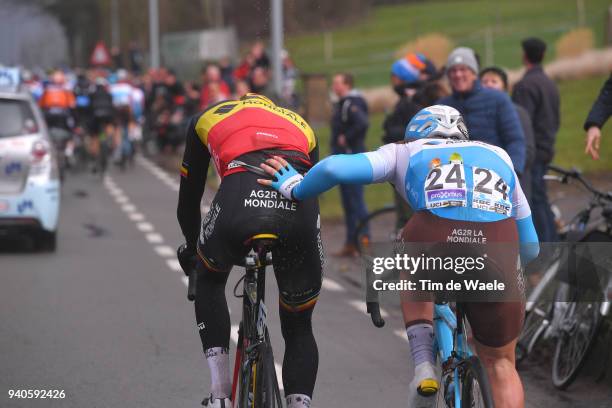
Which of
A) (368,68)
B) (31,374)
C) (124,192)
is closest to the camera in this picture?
(31,374)

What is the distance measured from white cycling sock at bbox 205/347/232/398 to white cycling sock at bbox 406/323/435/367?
83 cm

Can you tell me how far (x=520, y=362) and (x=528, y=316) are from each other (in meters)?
0.30

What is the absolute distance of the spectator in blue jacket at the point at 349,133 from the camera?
1478 cm

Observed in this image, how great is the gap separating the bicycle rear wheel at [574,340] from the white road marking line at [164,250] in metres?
7.19

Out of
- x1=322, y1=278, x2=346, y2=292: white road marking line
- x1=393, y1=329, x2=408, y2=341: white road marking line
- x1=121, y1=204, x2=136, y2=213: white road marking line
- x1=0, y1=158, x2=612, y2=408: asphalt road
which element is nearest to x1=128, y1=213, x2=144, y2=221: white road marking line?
x1=121, y1=204, x2=136, y2=213: white road marking line

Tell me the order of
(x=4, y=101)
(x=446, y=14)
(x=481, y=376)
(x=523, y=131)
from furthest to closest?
1. (x=446, y=14)
2. (x=4, y=101)
3. (x=523, y=131)
4. (x=481, y=376)

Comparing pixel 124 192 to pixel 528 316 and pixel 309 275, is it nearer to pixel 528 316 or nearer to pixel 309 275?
pixel 528 316

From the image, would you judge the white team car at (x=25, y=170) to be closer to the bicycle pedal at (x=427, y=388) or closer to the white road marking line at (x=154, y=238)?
the white road marking line at (x=154, y=238)

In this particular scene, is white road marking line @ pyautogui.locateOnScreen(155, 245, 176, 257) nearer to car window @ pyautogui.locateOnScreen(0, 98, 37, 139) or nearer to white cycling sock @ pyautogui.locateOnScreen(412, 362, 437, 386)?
car window @ pyautogui.locateOnScreen(0, 98, 37, 139)

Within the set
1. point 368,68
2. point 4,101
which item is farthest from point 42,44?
point 4,101

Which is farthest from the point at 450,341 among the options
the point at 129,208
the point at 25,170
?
the point at 129,208

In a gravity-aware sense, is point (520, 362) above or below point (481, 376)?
below

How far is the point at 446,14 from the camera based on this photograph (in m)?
74.0

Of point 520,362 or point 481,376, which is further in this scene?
point 520,362
